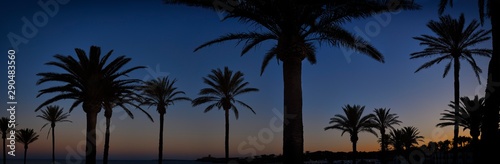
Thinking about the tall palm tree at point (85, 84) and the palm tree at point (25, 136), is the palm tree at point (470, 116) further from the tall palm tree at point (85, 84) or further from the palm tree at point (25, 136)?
the palm tree at point (25, 136)

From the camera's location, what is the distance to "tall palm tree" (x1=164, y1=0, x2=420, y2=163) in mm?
17562

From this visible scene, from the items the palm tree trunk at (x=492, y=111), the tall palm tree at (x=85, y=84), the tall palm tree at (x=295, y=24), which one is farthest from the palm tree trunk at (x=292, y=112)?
the tall palm tree at (x=85, y=84)

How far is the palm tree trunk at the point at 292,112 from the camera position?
57.1 feet

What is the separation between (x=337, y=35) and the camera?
62.1ft

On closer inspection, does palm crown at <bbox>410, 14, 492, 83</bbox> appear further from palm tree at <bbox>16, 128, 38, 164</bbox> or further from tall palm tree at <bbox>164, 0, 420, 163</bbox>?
palm tree at <bbox>16, 128, 38, 164</bbox>

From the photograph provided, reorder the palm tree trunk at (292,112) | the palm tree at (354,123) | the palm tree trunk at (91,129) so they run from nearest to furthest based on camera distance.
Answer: the palm tree trunk at (292,112), the palm tree trunk at (91,129), the palm tree at (354,123)

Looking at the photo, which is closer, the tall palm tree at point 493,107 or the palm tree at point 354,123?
the tall palm tree at point 493,107

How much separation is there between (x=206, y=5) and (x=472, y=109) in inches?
970

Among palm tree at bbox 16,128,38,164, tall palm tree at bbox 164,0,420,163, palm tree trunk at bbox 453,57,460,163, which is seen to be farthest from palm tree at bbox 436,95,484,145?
palm tree at bbox 16,128,38,164

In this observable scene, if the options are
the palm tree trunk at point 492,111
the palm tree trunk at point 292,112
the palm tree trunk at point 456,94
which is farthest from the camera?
the palm tree trunk at point 456,94

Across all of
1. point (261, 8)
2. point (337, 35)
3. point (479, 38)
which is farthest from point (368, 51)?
point (479, 38)

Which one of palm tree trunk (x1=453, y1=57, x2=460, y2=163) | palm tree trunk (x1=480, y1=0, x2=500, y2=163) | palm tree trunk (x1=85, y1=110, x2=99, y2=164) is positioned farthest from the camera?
palm tree trunk (x1=453, y1=57, x2=460, y2=163)

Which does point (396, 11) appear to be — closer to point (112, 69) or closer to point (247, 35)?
point (247, 35)

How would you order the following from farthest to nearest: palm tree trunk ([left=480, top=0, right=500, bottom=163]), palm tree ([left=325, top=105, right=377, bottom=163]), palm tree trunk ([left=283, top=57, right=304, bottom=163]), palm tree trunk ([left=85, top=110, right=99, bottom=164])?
palm tree ([left=325, top=105, right=377, bottom=163]) → palm tree trunk ([left=85, top=110, right=99, bottom=164]) → palm tree trunk ([left=283, top=57, right=304, bottom=163]) → palm tree trunk ([left=480, top=0, right=500, bottom=163])
